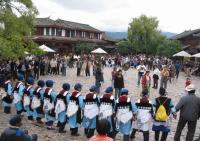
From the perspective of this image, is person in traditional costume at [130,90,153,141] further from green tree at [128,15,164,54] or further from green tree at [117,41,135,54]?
green tree at [128,15,164,54]

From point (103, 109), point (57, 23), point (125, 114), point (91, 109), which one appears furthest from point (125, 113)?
point (57, 23)

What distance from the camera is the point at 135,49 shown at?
232 ft

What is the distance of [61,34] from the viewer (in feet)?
212

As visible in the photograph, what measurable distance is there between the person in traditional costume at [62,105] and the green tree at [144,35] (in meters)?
59.6

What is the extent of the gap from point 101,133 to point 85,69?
25634 mm

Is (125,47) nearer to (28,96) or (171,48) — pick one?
(171,48)

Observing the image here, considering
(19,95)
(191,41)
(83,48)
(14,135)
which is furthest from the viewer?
(191,41)

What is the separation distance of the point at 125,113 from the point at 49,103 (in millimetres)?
2836

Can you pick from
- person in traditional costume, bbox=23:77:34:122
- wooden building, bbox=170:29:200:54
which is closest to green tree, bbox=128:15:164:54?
wooden building, bbox=170:29:200:54

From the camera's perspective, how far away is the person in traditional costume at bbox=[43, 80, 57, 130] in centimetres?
1284

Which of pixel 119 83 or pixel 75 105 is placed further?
pixel 119 83

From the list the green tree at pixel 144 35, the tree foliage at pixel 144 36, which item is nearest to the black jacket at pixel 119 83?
the tree foliage at pixel 144 36

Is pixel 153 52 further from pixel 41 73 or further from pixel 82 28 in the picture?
pixel 41 73

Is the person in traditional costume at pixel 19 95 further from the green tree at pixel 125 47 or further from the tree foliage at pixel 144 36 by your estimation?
the tree foliage at pixel 144 36
